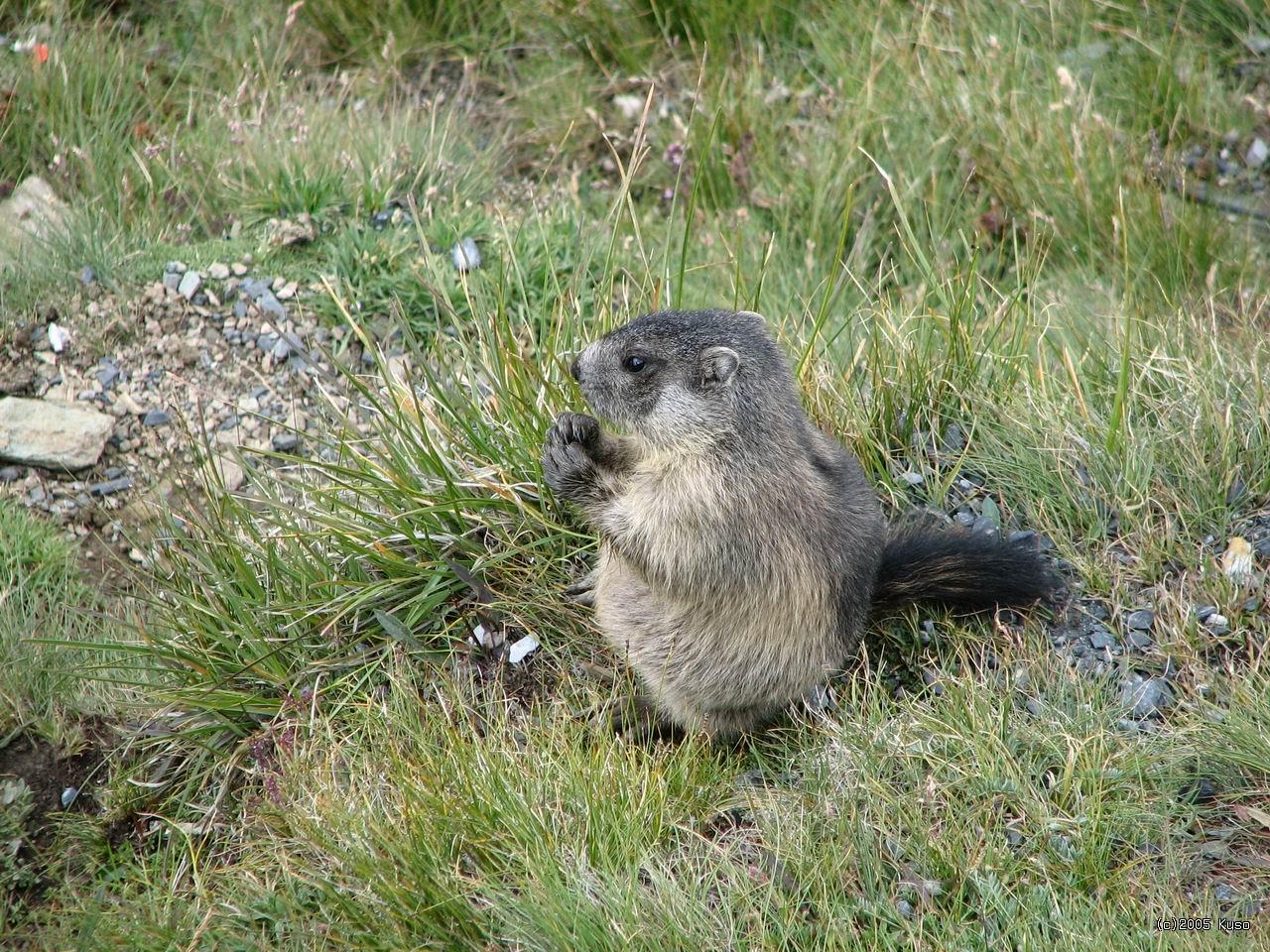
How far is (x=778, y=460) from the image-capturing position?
3.99 m

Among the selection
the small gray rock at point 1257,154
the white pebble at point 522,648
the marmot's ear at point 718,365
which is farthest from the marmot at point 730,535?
the small gray rock at point 1257,154

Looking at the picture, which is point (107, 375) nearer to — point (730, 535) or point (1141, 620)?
point (730, 535)

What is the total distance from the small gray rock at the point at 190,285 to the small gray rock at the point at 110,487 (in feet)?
3.34

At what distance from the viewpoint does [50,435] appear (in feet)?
18.0

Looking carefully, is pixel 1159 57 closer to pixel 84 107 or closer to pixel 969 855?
pixel 969 855

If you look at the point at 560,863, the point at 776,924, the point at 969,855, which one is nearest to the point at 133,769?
the point at 560,863

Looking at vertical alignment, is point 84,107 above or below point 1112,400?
above

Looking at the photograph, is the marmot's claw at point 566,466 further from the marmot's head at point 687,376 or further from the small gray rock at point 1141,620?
the small gray rock at point 1141,620

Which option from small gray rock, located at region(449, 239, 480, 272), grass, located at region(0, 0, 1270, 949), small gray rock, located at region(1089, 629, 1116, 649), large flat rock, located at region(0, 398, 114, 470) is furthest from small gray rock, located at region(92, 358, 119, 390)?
small gray rock, located at region(1089, 629, 1116, 649)

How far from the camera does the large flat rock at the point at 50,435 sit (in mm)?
5445

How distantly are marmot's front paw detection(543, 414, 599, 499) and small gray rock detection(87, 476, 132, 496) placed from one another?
251 cm

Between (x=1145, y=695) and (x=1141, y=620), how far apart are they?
1.12ft

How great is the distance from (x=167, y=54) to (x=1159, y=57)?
19.6 ft

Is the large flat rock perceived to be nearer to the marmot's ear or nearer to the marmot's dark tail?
the marmot's ear
